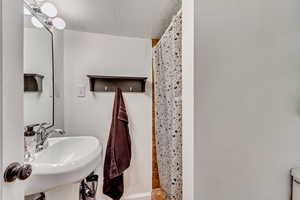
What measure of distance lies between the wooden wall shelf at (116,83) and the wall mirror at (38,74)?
15.1 inches

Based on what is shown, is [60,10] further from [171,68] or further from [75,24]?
[171,68]

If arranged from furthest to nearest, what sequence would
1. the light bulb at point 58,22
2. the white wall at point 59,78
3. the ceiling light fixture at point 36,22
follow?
A: 1. the white wall at point 59,78
2. the light bulb at point 58,22
3. the ceiling light fixture at point 36,22

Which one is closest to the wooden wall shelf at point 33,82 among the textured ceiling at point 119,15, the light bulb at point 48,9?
the light bulb at point 48,9

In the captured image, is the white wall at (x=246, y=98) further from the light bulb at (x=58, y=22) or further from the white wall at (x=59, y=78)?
the white wall at (x=59, y=78)

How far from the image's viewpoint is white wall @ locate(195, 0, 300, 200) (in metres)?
0.88

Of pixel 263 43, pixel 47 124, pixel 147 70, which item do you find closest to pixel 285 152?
pixel 263 43

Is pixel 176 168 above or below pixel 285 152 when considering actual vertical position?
below

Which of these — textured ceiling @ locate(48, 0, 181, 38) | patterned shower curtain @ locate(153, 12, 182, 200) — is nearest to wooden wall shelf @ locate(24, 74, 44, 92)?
textured ceiling @ locate(48, 0, 181, 38)

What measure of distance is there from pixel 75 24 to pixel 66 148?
1.11m

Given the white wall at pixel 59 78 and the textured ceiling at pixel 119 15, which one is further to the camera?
the white wall at pixel 59 78

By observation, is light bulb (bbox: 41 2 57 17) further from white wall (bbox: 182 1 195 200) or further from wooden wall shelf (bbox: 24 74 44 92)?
white wall (bbox: 182 1 195 200)

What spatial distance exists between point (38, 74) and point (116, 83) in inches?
27.8

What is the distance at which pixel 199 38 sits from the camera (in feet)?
2.84

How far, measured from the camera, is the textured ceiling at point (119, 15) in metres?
1.41
